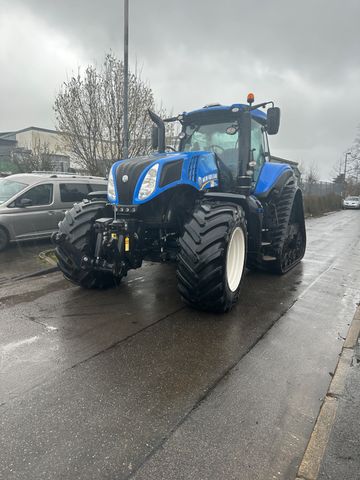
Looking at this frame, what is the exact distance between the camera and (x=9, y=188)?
8352 mm

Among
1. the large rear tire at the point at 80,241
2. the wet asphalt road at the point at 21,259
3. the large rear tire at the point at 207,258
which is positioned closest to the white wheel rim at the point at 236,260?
the large rear tire at the point at 207,258

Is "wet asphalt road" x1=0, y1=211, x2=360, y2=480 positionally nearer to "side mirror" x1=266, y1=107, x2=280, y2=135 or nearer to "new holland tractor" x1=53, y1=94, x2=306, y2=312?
"new holland tractor" x1=53, y1=94, x2=306, y2=312

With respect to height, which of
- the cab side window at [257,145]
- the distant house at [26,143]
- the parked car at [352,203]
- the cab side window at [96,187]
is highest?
the distant house at [26,143]

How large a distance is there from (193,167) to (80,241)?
1.77 m

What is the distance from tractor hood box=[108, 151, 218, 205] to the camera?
4.28 m

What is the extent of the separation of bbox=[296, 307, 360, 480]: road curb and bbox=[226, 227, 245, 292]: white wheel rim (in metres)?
1.54

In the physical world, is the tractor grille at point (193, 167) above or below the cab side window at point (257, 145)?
below

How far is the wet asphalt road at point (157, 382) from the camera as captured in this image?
214 cm

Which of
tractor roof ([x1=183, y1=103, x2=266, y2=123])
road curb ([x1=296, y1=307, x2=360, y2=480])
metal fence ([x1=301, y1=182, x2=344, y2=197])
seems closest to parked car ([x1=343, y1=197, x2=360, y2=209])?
metal fence ([x1=301, y1=182, x2=344, y2=197])

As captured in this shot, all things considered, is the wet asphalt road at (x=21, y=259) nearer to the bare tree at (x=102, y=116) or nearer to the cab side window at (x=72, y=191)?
the cab side window at (x=72, y=191)

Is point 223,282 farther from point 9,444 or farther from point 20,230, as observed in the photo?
point 20,230

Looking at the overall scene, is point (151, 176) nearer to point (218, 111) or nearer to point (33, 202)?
point (218, 111)

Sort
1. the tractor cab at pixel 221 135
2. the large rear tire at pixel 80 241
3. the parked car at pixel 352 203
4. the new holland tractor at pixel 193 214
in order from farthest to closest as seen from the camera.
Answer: the parked car at pixel 352 203 < the tractor cab at pixel 221 135 < the large rear tire at pixel 80 241 < the new holland tractor at pixel 193 214

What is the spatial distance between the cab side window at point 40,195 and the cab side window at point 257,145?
5.15 metres
